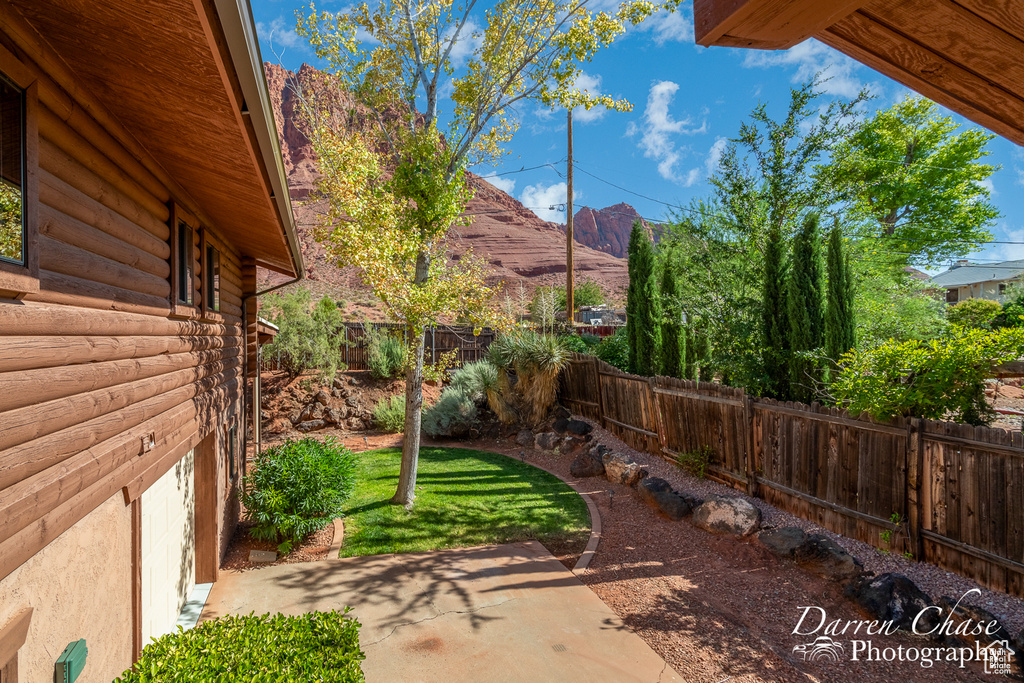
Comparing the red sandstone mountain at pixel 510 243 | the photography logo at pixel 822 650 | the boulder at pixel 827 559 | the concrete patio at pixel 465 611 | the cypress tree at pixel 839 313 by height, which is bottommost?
the concrete patio at pixel 465 611

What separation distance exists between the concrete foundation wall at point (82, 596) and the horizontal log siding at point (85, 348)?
160 millimetres

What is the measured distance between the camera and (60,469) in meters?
2.17

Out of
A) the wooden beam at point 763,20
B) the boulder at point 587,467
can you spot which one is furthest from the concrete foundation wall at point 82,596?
the boulder at point 587,467

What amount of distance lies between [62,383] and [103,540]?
3.67ft

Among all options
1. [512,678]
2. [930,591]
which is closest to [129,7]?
[512,678]

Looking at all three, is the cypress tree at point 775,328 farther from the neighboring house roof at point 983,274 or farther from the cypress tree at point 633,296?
the neighboring house roof at point 983,274

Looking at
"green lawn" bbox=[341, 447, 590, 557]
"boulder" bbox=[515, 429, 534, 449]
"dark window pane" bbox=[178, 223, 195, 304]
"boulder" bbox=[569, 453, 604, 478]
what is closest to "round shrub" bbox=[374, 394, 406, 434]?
"boulder" bbox=[515, 429, 534, 449]

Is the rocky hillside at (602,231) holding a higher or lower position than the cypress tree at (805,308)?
higher

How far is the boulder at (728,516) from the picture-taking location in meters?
6.24

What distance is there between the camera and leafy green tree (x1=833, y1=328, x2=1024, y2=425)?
16.5 feet

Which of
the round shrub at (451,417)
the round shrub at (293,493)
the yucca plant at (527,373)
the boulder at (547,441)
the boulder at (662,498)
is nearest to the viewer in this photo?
the round shrub at (293,493)

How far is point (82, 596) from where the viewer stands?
256 cm

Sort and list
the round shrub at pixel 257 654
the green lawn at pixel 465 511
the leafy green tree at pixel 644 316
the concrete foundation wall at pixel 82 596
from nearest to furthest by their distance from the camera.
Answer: the concrete foundation wall at pixel 82 596 → the round shrub at pixel 257 654 → the green lawn at pixel 465 511 → the leafy green tree at pixel 644 316

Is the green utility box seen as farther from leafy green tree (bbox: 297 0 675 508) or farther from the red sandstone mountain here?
the red sandstone mountain
